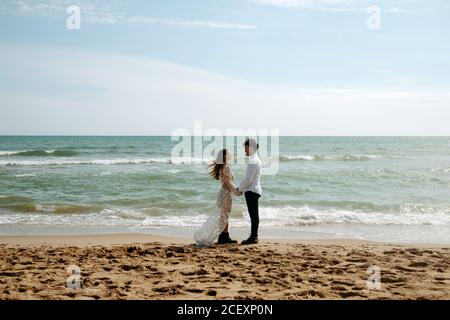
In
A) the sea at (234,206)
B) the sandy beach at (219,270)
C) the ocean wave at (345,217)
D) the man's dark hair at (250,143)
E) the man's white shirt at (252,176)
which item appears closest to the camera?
the sandy beach at (219,270)

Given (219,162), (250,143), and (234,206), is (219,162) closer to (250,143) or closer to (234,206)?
(250,143)

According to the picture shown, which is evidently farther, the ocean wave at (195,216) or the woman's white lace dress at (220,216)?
the ocean wave at (195,216)

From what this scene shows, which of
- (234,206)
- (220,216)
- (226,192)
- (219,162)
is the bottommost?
(234,206)

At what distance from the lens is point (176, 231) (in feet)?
32.6

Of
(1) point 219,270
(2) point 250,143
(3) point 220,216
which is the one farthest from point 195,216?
(1) point 219,270

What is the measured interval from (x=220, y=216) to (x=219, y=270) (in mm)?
2067

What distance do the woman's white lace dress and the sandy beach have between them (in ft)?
1.04

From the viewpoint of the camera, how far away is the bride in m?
8.00

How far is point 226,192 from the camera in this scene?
26.8 ft

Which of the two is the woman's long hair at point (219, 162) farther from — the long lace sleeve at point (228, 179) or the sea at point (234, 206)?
the sea at point (234, 206)

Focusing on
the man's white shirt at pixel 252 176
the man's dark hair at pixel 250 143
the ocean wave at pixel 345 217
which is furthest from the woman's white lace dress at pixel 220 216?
the ocean wave at pixel 345 217

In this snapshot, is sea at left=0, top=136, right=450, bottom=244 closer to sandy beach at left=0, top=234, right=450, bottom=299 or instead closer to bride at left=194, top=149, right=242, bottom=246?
bride at left=194, top=149, right=242, bottom=246

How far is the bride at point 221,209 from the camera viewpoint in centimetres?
800
